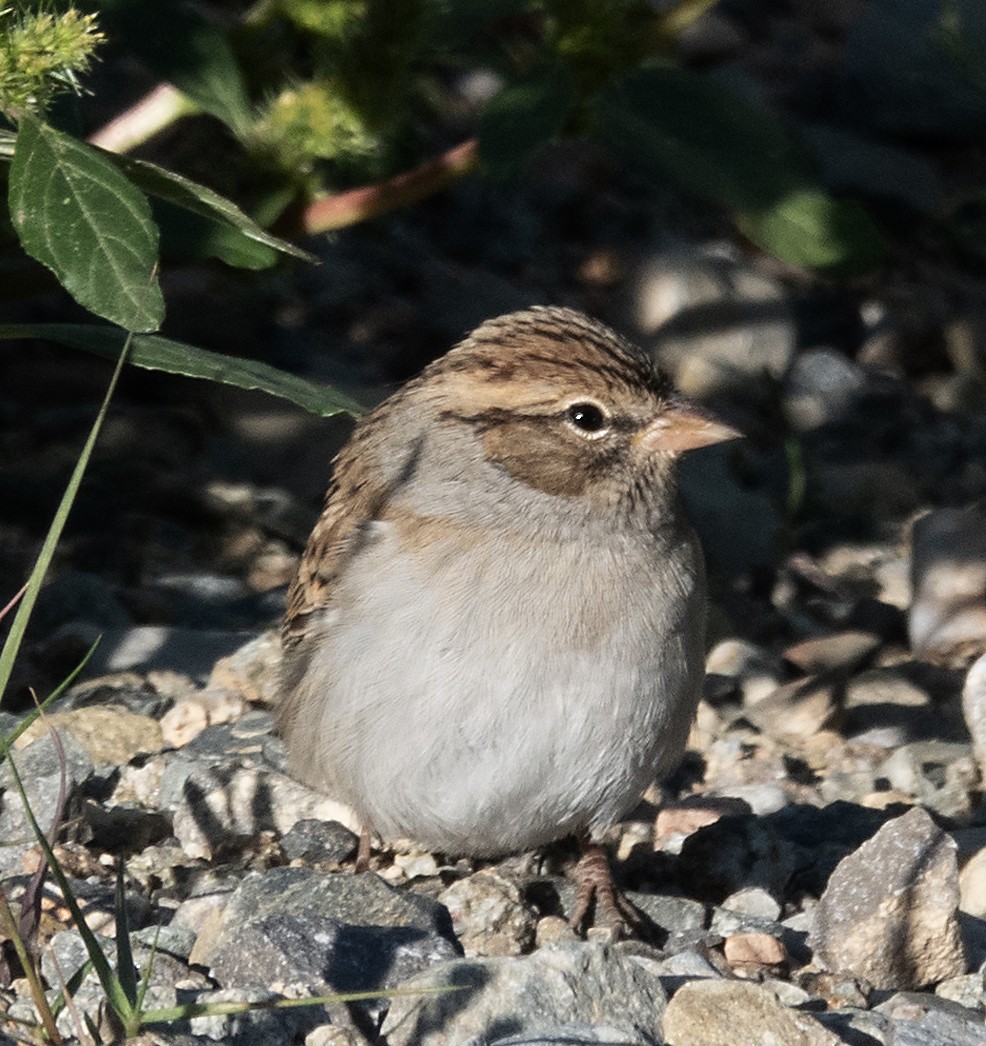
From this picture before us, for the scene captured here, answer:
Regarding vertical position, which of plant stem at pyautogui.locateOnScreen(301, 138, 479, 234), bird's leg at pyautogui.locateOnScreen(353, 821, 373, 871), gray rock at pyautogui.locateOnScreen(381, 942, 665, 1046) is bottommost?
bird's leg at pyautogui.locateOnScreen(353, 821, 373, 871)

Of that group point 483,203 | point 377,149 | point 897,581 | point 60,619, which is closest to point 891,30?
point 483,203

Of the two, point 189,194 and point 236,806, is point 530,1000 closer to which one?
point 236,806

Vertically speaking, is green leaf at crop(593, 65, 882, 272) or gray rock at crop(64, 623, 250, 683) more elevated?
green leaf at crop(593, 65, 882, 272)

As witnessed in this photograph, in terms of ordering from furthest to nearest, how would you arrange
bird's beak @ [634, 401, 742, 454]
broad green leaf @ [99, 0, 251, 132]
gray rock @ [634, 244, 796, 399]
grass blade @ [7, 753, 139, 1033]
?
gray rock @ [634, 244, 796, 399]
broad green leaf @ [99, 0, 251, 132]
bird's beak @ [634, 401, 742, 454]
grass blade @ [7, 753, 139, 1033]

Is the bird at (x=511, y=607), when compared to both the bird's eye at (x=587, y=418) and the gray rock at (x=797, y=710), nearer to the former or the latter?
the bird's eye at (x=587, y=418)

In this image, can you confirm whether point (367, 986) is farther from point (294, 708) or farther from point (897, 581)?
point (897, 581)

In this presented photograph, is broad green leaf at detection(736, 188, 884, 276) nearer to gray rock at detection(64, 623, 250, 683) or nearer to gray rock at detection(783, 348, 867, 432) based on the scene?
gray rock at detection(783, 348, 867, 432)

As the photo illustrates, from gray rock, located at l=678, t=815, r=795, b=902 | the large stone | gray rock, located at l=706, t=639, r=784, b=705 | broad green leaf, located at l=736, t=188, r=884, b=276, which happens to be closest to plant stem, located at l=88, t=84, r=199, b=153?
the large stone
